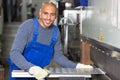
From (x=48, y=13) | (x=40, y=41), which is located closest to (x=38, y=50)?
(x=40, y=41)

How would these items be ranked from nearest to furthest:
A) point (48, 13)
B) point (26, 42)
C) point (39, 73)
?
point (39, 73) → point (48, 13) → point (26, 42)

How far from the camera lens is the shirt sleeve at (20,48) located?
1.71m

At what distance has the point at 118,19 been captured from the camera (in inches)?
54.7

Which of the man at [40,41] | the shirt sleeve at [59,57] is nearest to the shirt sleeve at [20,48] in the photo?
the man at [40,41]

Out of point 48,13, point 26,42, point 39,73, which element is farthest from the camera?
point 26,42

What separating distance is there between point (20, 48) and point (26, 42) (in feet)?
0.29

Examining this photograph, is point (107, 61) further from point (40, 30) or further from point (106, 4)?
point (40, 30)

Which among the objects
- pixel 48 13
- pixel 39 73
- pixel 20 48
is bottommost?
pixel 39 73

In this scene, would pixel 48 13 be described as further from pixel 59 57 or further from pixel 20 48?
pixel 59 57

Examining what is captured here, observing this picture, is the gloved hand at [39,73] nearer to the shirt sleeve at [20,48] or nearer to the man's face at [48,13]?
the shirt sleeve at [20,48]

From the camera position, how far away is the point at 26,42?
1887 mm

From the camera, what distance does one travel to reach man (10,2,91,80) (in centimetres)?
177

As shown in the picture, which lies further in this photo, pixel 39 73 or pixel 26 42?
pixel 26 42

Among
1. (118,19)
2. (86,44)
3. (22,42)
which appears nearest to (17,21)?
(86,44)
